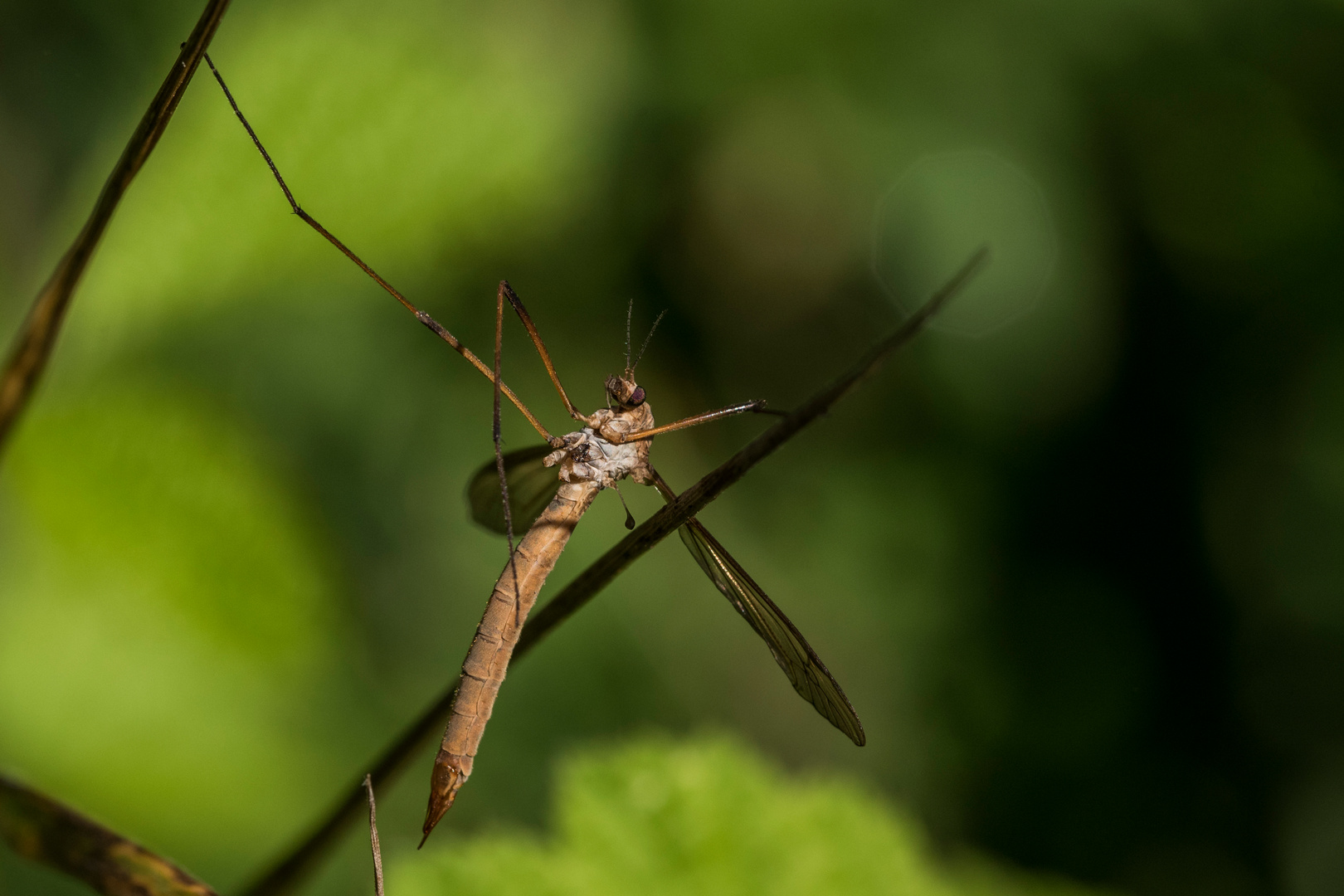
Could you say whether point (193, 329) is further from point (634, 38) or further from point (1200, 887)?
point (1200, 887)

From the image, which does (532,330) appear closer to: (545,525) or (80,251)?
(545,525)

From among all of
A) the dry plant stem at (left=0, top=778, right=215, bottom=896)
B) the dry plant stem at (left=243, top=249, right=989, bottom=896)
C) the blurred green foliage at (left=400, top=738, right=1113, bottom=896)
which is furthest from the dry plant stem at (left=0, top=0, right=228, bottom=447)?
the blurred green foliage at (left=400, top=738, right=1113, bottom=896)

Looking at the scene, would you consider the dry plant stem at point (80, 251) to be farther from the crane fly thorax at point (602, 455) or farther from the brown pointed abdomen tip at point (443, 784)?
the crane fly thorax at point (602, 455)

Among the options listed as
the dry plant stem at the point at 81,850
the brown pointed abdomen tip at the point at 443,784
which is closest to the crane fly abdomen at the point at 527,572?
the brown pointed abdomen tip at the point at 443,784

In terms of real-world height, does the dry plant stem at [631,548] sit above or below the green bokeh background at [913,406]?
below

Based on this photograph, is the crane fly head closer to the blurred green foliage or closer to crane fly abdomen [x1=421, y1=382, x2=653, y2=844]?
crane fly abdomen [x1=421, y1=382, x2=653, y2=844]

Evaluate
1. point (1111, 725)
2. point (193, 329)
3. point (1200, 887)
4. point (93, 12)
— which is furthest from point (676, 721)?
point (93, 12)

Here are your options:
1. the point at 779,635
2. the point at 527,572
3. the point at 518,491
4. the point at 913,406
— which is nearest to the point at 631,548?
the point at 779,635
